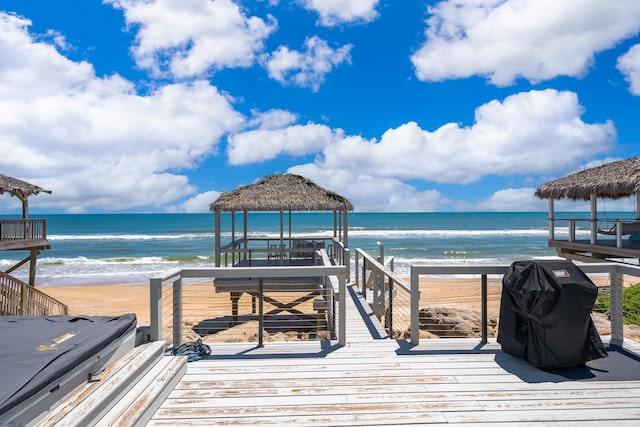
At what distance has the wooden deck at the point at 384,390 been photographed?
2.67 meters

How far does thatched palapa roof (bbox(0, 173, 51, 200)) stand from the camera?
11516mm

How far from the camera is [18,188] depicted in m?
11.8

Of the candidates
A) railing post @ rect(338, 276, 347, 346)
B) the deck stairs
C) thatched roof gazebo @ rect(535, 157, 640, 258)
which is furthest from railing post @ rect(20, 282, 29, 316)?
thatched roof gazebo @ rect(535, 157, 640, 258)

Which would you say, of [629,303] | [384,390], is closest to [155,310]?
[384,390]

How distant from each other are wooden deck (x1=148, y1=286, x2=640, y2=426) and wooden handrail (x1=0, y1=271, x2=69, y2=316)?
21.6ft

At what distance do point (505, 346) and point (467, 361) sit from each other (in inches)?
16.7

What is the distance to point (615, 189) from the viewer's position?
389 inches

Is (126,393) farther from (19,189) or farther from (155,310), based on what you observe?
(19,189)

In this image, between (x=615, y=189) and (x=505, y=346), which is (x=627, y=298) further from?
(x=505, y=346)

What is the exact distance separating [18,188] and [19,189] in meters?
0.04

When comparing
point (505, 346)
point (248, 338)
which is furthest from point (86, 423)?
point (248, 338)

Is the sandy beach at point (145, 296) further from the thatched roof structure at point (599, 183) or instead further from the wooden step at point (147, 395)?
the wooden step at point (147, 395)

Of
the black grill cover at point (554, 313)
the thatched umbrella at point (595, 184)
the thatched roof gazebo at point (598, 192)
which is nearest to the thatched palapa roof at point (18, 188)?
the black grill cover at point (554, 313)

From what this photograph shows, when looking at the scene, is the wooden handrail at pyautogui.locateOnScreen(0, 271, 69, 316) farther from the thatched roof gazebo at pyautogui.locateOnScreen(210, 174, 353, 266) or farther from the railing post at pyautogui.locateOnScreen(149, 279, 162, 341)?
the railing post at pyautogui.locateOnScreen(149, 279, 162, 341)
